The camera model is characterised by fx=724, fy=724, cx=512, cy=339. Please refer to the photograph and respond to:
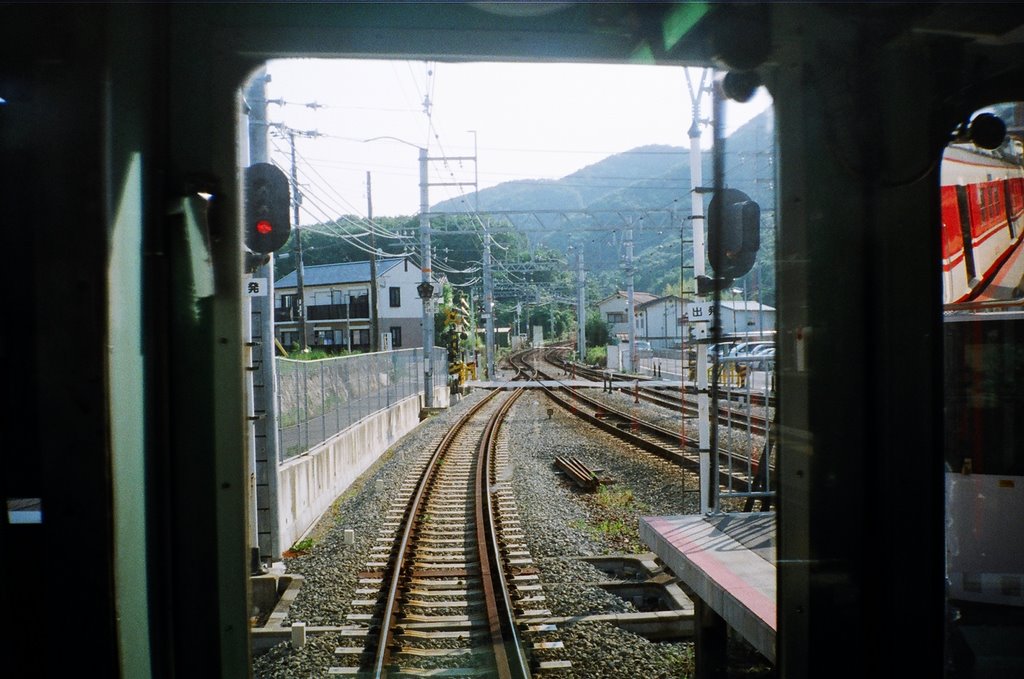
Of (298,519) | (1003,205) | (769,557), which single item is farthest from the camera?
(298,519)

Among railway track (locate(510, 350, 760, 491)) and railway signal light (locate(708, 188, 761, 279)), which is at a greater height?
railway signal light (locate(708, 188, 761, 279))

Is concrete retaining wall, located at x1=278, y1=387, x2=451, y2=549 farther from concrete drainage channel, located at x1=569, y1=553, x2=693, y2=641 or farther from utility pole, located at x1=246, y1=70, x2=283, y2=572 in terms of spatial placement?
concrete drainage channel, located at x1=569, y1=553, x2=693, y2=641

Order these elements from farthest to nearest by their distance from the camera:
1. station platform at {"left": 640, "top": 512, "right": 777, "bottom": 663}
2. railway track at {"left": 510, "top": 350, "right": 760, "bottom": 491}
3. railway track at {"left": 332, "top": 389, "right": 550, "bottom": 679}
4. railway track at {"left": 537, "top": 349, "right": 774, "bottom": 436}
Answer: railway track at {"left": 510, "top": 350, "right": 760, "bottom": 491} < railway track at {"left": 537, "top": 349, "right": 774, "bottom": 436} < railway track at {"left": 332, "top": 389, "right": 550, "bottom": 679} < station platform at {"left": 640, "top": 512, "right": 777, "bottom": 663}

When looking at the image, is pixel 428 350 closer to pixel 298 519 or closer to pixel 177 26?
pixel 298 519

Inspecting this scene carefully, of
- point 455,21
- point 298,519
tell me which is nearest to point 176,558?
point 455,21

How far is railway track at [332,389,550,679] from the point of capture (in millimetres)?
4328

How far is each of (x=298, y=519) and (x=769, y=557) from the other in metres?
5.09

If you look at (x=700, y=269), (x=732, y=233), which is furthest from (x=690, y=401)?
(x=732, y=233)

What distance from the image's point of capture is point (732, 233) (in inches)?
82.0

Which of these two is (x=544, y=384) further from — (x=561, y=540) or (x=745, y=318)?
(x=745, y=318)

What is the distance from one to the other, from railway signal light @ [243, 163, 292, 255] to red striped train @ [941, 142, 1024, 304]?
1.93 metres

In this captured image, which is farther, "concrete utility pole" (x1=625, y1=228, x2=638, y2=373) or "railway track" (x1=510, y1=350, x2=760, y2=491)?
"concrete utility pole" (x1=625, y1=228, x2=638, y2=373)

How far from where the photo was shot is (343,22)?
188 cm

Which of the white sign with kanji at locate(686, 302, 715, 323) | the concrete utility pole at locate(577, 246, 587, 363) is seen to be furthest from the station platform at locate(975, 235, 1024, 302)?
the concrete utility pole at locate(577, 246, 587, 363)
